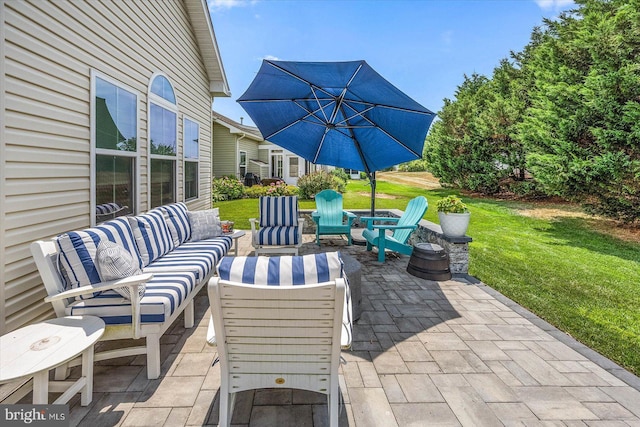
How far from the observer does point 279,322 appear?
6.03ft

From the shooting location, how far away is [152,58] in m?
4.80

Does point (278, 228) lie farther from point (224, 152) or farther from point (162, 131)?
point (224, 152)

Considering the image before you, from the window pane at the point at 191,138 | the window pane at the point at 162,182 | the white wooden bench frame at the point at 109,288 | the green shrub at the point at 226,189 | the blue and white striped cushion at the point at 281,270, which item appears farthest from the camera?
the green shrub at the point at 226,189

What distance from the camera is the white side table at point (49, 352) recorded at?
5.65 feet

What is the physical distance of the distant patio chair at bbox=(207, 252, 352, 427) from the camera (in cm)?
175

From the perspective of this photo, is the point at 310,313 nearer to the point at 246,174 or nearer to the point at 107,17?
the point at 107,17

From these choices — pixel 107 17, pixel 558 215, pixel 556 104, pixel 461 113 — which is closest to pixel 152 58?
pixel 107 17

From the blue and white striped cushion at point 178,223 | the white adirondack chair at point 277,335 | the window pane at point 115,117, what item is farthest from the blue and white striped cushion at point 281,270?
the blue and white striped cushion at point 178,223

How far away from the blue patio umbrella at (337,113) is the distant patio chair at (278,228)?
1076 millimetres

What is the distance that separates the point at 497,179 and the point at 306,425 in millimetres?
16962

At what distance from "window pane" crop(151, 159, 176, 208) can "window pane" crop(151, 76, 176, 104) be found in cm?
101

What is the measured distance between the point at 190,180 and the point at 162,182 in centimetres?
141

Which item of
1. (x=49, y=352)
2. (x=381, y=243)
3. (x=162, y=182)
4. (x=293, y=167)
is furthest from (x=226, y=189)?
(x=49, y=352)

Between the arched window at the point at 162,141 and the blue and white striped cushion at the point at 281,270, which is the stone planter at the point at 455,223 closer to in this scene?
the blue and white striped cushion at the point at 281,270
